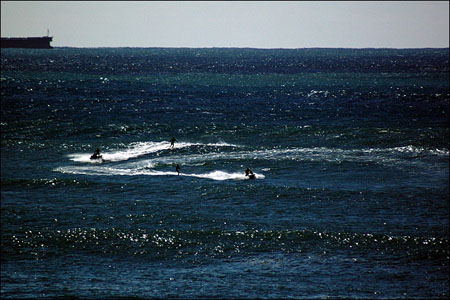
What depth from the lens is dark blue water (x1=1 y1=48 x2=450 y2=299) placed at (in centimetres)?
2552

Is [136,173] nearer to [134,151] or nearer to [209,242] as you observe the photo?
[134,151]

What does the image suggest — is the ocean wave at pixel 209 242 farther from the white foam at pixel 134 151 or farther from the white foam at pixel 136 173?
the white foam at pixel 134 151

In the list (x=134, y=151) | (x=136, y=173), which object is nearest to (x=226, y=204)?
(x=136, y=173)

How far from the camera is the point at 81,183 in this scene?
43.0m

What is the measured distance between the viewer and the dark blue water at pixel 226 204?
25516 millimetres

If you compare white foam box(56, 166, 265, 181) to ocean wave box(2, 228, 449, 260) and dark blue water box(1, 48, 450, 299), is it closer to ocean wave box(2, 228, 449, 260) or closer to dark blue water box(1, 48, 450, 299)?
dark blue water box(1, 48, 450, 299)

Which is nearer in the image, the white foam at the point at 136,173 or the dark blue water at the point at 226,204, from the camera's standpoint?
the dark blue water at the point at 226,204

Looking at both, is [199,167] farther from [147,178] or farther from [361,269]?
[361,269]

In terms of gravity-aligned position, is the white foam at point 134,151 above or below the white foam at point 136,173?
above

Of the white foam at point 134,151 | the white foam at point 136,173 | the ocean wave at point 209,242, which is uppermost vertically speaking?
the white foam at point 134,151

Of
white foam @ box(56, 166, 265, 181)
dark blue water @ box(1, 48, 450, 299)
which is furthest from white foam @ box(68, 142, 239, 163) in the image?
white foam @ box(56, 166, 265, 181)

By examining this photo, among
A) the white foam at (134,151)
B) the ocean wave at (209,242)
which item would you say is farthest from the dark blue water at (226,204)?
the white foam at (134,151)

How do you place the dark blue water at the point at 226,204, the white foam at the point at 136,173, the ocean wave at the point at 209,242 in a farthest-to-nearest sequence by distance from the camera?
1. the white foam at the point at 136,173
2. the ocean wave at the point at 209,242
3. the dark blue water at the point at 226,204

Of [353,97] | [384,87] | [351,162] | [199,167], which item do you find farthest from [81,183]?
[384,87]
